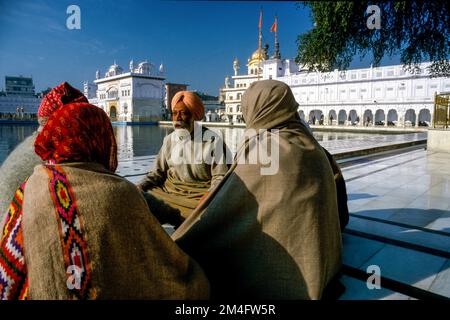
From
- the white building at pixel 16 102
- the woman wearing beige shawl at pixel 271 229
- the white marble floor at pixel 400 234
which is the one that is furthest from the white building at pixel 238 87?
the woman wearing beige shawl at pixel 271 229

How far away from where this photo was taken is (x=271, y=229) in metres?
1.44

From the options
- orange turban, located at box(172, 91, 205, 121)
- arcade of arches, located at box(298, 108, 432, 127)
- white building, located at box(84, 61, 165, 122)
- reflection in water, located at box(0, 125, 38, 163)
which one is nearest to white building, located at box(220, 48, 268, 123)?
white building, located at box(84, 61, 165, 122)

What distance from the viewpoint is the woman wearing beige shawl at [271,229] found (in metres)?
1.43

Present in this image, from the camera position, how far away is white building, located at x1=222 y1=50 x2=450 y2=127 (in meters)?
26.8

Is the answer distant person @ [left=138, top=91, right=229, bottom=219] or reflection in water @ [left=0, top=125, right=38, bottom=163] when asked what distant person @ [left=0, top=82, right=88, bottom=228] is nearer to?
distant person @ [left=138, top=91, right=229, bottom=219]

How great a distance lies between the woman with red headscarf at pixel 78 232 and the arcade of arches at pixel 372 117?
97.9 feet

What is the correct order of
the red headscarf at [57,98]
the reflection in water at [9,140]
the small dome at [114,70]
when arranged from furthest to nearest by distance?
the small dome at [114,70], the reflection in water at [9,140], the red headscarf at [57,98]

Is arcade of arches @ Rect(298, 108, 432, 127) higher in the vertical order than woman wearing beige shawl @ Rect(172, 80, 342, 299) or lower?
higher

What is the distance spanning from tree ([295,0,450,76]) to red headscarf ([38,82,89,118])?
3783 millimetres

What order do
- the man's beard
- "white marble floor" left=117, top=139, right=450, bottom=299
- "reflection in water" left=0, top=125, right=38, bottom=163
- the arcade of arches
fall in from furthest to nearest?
the arcade of arches, "reflection in water" left=0, top=125, right=38, bottom=163, the man's beard, "white marble floor" left=117, top=139, right=450, bottom=299

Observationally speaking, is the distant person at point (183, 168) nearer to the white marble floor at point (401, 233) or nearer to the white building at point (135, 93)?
the white marble floor at point (401, 233)

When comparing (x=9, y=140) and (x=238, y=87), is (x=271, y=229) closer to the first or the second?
(x=9, y=140)
